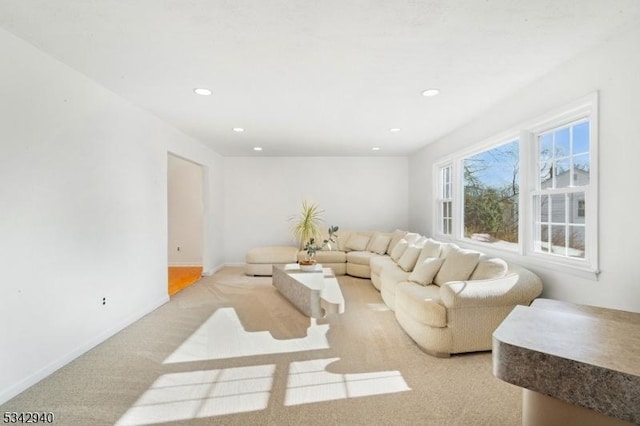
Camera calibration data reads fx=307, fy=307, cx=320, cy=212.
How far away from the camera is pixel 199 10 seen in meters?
1.86

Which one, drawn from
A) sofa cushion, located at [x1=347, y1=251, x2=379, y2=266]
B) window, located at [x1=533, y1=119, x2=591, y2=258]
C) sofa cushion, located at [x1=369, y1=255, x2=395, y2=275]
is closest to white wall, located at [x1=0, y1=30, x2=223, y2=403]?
sofa cushion, located at [x1=369, y1=255, x2=395, y2=275]

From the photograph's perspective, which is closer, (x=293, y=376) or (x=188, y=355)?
(x=293, y=376)

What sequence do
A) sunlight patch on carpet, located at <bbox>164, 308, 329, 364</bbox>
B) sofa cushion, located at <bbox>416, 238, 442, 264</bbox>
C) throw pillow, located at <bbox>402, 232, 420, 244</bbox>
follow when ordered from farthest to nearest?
1. throw pillow, located at <bbox>402, 232, 420, 244</bbox>
2. sofa cushion, located at <bbox>416, 238, 442, 264</bbox>
3. sunlight patch on carpet, located at <bbox>164, 308, 329, 364</bbox>

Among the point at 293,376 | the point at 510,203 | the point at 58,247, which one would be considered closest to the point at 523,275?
the point at 510,203

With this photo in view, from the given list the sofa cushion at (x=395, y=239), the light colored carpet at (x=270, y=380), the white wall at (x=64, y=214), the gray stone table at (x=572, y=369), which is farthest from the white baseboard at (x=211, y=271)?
the gray stone table at (x=572, y=369)

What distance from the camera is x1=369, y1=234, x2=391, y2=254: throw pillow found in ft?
19.7

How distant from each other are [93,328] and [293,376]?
6.60ft

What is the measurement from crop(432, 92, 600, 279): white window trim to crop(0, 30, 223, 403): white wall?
166 inches

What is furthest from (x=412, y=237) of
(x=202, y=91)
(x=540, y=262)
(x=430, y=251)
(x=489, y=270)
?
(x=202, y=91)

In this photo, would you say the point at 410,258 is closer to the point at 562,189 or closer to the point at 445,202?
the point at 445,202

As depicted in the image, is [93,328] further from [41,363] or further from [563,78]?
[563,78]

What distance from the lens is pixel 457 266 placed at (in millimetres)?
3309

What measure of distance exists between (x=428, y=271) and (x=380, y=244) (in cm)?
254

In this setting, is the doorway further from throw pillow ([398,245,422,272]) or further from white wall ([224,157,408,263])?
throw pillow ([398,245,422,272])
